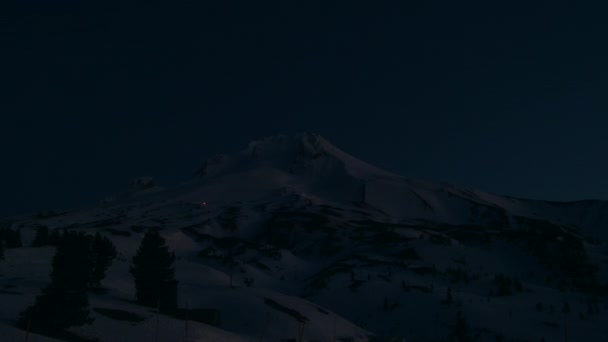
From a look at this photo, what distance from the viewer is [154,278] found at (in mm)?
41844

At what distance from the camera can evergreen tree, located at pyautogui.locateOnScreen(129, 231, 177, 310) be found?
4125 cm

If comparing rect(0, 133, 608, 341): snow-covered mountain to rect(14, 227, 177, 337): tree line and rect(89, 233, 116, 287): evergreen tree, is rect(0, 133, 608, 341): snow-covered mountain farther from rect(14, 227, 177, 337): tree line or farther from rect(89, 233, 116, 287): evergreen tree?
rect(89, 233, 116, 287): evergreen tree

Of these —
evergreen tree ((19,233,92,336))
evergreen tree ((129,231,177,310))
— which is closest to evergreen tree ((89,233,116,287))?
evergreen tree ((129,231,177,310))

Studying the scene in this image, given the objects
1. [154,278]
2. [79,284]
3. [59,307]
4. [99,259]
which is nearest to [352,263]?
[99,259]

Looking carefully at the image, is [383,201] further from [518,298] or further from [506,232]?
[518,298]

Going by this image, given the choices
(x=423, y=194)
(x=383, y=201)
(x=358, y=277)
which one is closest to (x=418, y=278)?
(x=358, y=277)

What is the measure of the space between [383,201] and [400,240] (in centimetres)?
6374

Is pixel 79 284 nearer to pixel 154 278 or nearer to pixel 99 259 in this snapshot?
pixel 154 278

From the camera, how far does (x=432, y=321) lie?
2399 inches

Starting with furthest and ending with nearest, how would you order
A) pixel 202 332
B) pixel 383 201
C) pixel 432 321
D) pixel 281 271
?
pixel 383 201, pixel 281 271, pixel 432 321, pixel 202 332

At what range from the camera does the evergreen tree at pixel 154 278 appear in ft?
135

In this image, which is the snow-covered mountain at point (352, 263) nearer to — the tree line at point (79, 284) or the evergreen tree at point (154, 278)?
the tree line at point (79, 284)

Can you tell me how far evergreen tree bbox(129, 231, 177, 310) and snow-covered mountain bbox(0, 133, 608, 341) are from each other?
4.62 feet

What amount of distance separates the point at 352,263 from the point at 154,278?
176 feet
